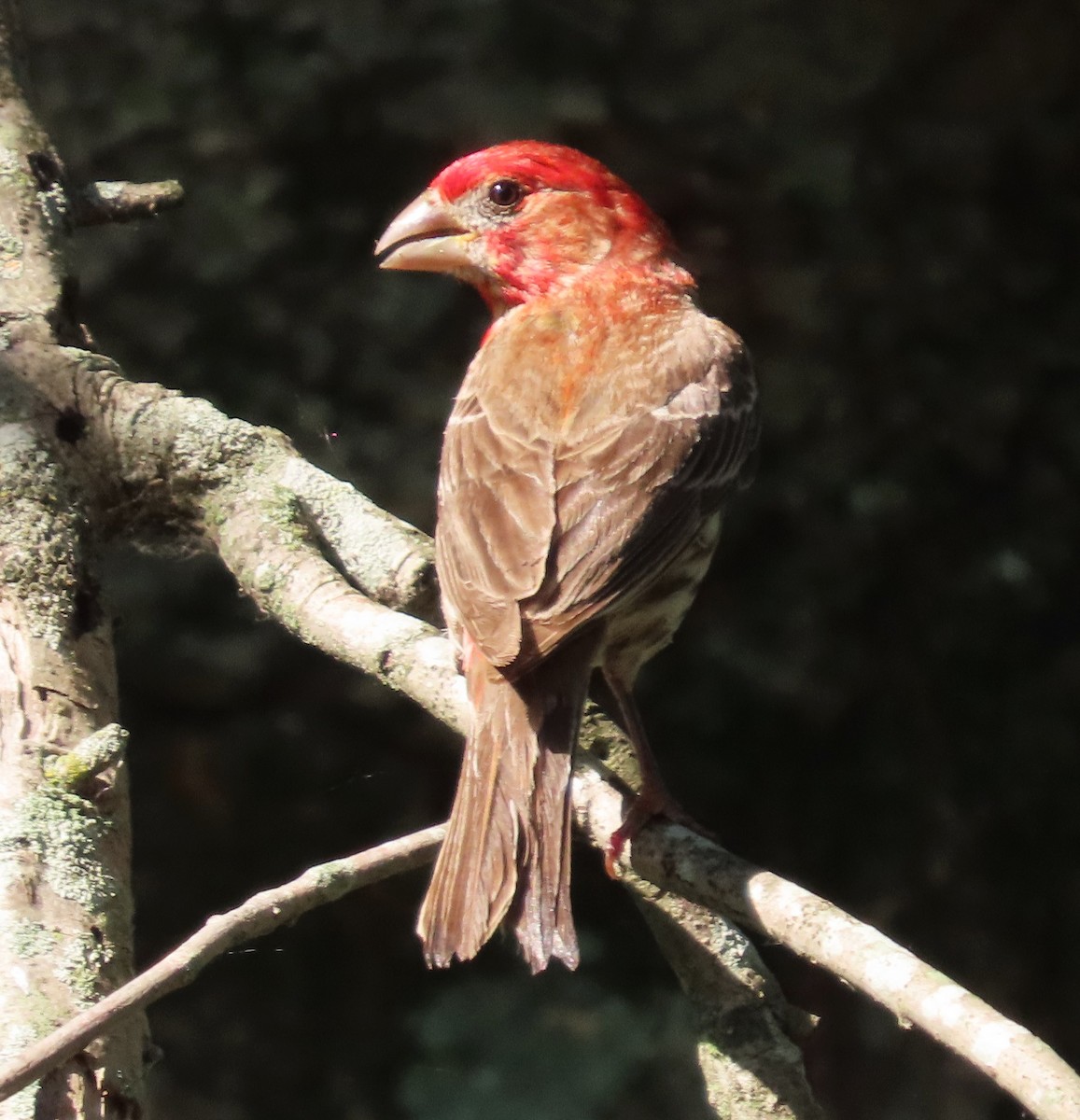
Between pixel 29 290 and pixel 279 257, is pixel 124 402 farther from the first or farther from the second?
pixel 279 257

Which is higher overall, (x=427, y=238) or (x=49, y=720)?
(x=427, y=238)

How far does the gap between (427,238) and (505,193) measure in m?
0.20

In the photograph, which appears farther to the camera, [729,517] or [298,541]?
[729,517]

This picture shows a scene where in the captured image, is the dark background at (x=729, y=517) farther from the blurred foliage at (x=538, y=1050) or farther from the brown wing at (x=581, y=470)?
A: the brown wing at (x=581, y=470)

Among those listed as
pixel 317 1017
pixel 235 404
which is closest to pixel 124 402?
pixel 235 404

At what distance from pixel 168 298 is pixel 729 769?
5.75 ft

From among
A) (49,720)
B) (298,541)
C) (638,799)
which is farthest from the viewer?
(298,541)

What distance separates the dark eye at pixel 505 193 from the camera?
3740mm

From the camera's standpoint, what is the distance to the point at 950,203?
13.4 feet

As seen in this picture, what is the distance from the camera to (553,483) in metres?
2.94

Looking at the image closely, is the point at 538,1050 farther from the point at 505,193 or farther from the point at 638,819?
the point at 505,193

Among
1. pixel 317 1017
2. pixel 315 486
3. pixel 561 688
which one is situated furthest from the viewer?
pixel 317 1017

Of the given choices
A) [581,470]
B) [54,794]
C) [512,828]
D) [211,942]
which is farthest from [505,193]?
[211,942]

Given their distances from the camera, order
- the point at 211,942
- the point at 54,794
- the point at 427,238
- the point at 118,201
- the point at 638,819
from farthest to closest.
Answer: the point at 427,238 → the point at 118,201 → the point at 638,819 → the point at 54,794 → the point at 211,942
